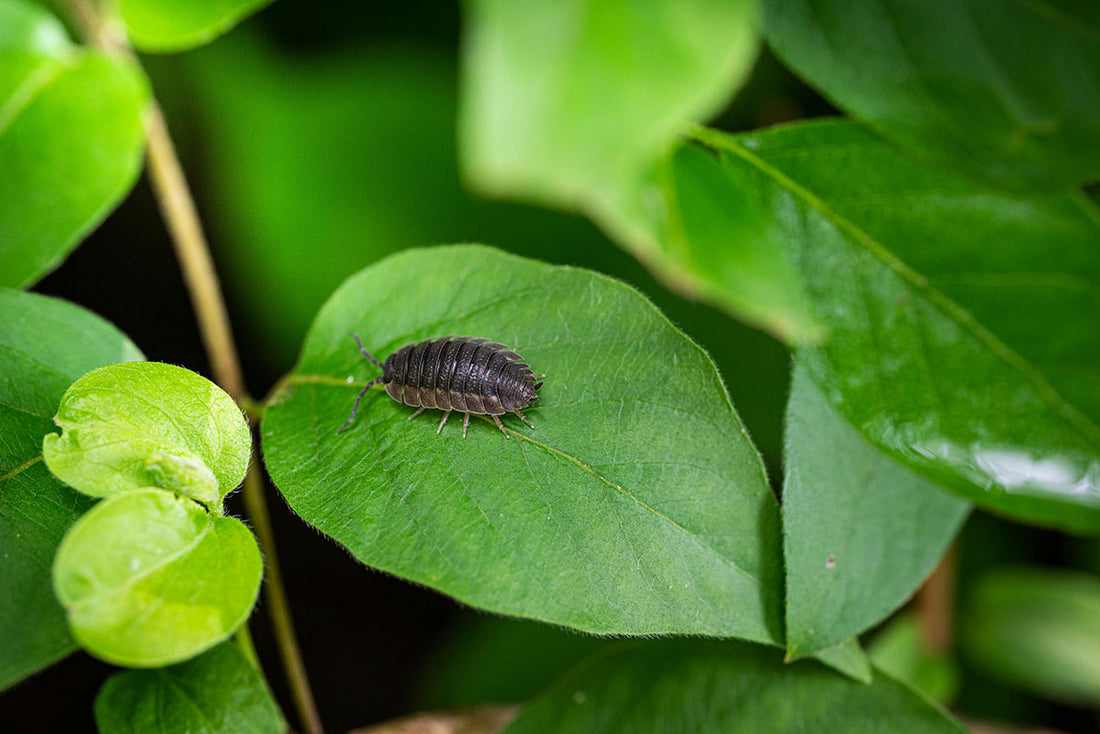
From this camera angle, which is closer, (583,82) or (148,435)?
(583,82)

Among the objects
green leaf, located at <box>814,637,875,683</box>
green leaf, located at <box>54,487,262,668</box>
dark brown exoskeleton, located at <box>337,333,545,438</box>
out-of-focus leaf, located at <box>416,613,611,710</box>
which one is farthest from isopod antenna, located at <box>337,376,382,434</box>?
out-of-focus leaf, located at <box>416,613,611,710</box>

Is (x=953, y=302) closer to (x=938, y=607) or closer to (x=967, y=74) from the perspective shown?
(x=967, y=74)

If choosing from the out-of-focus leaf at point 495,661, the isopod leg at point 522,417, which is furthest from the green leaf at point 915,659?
the isopod leg at point 522,417

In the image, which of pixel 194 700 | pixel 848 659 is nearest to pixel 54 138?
pixel 194 700

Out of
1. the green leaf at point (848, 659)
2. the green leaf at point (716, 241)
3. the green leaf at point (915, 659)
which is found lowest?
the green leaf at point (915, 659)

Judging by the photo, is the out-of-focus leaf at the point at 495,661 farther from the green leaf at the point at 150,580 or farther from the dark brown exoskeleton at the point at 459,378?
the green leaf at the point at 150,580

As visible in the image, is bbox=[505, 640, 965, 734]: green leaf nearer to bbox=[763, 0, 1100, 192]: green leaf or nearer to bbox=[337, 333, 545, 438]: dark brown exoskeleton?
bbox=[337, 333, 545, 438]: dark brown exoskeleton
